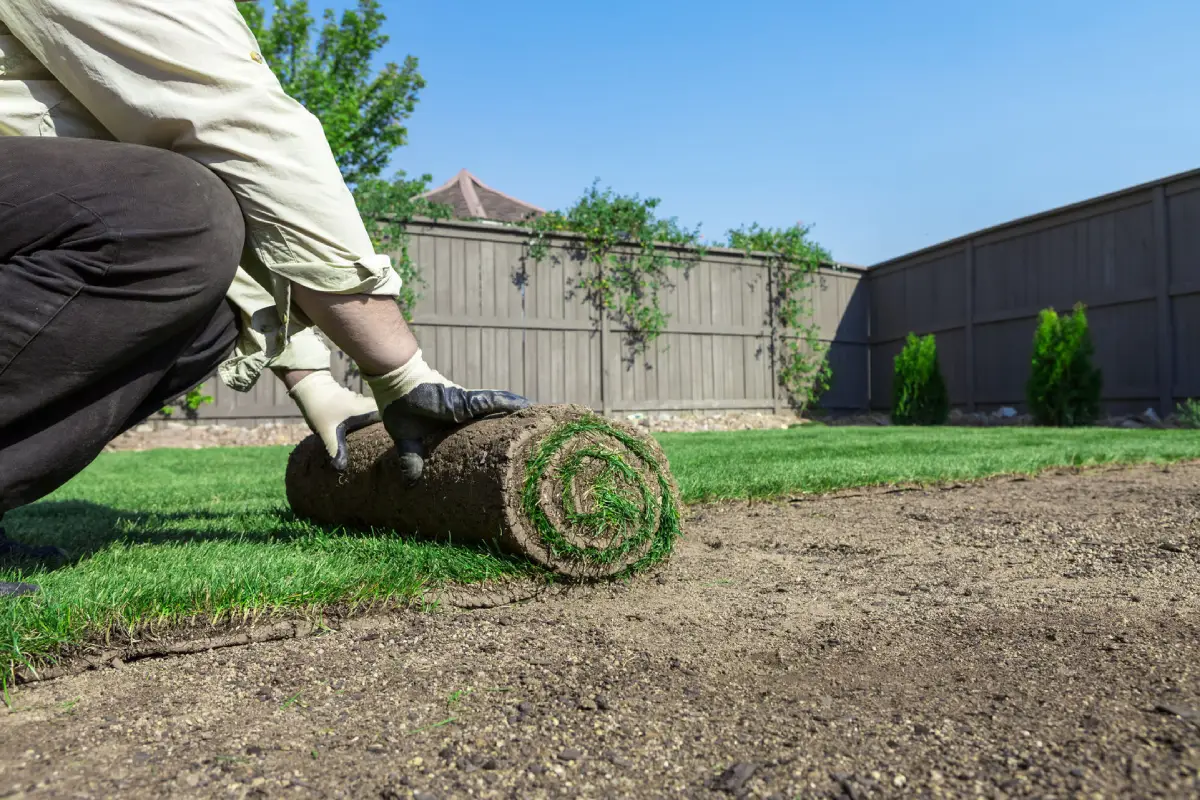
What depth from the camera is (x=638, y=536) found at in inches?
80.2

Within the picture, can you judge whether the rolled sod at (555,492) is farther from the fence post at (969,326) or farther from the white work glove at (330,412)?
the fence post at (969,326)

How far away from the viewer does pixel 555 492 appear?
1991 mm

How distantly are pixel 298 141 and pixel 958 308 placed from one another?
11.3m

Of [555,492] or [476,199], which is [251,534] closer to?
[555,492]

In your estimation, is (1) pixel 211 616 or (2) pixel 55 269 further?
(1) pixel 211 616

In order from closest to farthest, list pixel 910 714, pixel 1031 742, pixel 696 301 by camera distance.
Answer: pixel 1031 742 → pixel 910 714 → pixel 696 301

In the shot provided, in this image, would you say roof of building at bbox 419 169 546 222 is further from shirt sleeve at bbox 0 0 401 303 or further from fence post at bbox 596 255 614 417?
shirt sleeve at bbox 0 0 401 303

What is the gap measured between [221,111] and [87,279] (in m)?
0.42

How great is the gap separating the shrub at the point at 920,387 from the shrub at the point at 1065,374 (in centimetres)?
137

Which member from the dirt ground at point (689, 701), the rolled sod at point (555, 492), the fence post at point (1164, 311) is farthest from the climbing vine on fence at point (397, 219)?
the fence post at point (1164, 311)

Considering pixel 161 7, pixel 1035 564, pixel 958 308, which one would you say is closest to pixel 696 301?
pixel 958 308

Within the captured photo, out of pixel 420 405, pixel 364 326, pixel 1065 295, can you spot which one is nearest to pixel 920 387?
pixel 1065 295

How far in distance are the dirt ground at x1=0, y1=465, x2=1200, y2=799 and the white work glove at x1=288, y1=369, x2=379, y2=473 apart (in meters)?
0.82

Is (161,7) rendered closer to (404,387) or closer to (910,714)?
(404,387)
